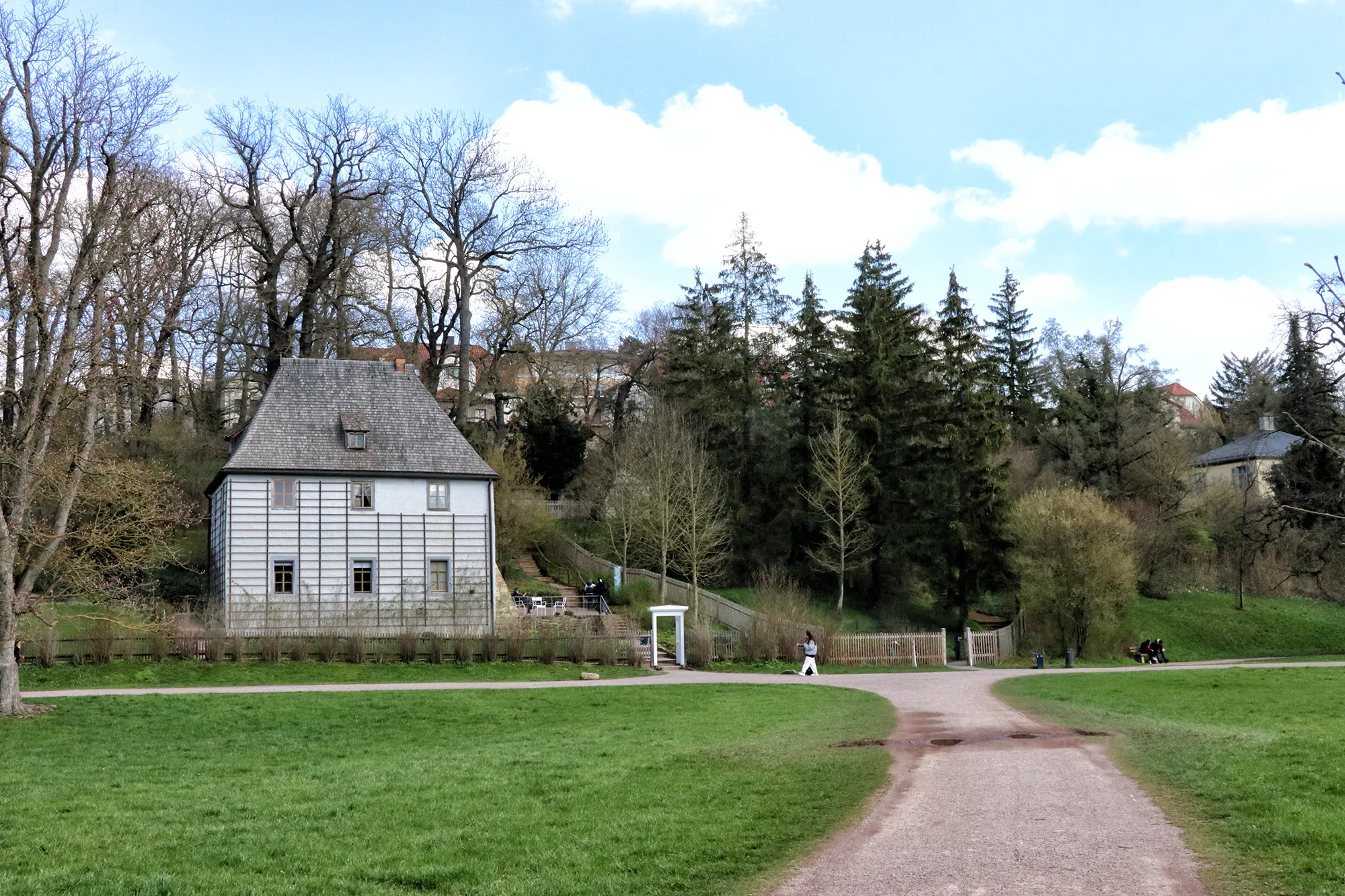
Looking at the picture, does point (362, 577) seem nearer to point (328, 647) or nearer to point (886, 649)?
point (328, 647)

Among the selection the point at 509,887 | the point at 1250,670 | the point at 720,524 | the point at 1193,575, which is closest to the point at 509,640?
the point at 720,524

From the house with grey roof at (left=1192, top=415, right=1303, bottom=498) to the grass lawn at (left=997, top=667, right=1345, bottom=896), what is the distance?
1488 inches

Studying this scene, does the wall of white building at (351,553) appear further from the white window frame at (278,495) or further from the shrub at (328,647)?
the shrub at (328,647)

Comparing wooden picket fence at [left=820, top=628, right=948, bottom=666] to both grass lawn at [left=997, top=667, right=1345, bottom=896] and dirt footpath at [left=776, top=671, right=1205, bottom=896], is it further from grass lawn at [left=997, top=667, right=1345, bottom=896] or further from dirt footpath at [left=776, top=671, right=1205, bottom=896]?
dirt footpath at [left=776, top=671, right=1205, bottom=896]

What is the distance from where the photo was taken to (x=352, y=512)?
1558 inches

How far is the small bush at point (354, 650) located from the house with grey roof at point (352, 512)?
458 centimetres

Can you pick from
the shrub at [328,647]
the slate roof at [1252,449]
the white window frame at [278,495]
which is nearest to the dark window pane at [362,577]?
the white window frame at [278,495]

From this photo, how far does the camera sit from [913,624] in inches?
1893

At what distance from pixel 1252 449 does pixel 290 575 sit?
55.2 metres

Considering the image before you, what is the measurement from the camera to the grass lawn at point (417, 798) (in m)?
8.59

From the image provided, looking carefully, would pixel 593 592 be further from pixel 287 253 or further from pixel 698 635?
pixel 287 253

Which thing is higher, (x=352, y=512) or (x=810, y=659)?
(x=352, y=512)

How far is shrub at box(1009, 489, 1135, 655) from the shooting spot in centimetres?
4191

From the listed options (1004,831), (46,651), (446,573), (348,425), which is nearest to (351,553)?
(446,573)
